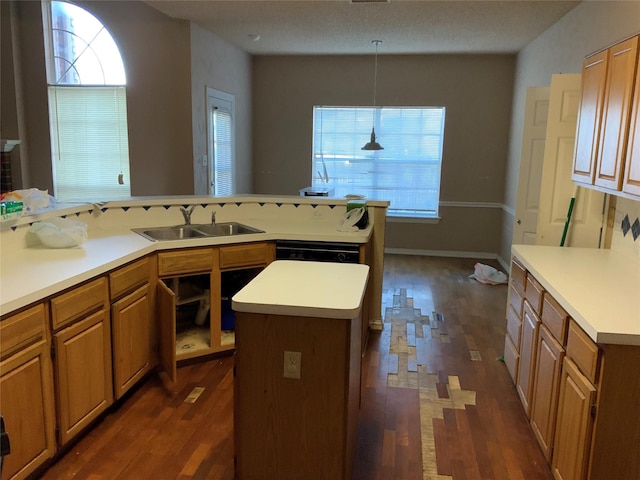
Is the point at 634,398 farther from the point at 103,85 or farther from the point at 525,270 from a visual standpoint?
the point at 103,85

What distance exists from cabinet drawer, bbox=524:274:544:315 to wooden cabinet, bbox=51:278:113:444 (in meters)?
2.18

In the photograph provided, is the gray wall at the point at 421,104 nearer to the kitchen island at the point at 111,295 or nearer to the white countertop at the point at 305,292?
the kitchen island at the point at 111,295

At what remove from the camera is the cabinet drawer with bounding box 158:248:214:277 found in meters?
3.08

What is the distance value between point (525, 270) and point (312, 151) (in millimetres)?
4833

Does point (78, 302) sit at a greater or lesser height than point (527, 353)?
greater

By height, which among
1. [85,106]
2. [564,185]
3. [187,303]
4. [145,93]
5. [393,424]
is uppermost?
[145,93]

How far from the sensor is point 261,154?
24.2 ft

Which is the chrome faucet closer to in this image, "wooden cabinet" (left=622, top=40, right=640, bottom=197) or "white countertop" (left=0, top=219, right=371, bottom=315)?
"white countertop" (left=0, top=219, right=371, bottom=315)

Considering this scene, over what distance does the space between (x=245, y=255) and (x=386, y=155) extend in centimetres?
417

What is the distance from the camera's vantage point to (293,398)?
193 centimetres

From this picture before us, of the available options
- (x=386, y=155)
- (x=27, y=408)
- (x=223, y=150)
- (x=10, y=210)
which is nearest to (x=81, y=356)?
(x=27, y=408)

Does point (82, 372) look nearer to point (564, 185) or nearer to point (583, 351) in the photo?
point (583, 351)

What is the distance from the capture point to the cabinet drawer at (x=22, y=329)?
1877mm

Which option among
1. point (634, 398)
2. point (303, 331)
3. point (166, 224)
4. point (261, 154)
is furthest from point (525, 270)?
point (261, 154)
